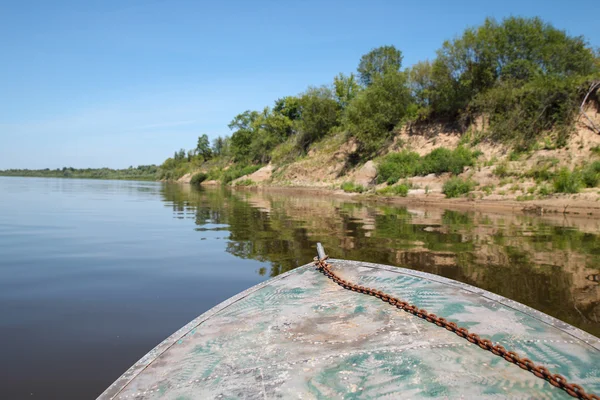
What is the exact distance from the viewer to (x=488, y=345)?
2311 millimetres

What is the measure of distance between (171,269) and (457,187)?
16.2 metres

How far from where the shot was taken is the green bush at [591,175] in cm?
1516

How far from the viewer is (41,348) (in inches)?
132

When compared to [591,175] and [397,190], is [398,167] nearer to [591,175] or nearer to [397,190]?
[397,190]

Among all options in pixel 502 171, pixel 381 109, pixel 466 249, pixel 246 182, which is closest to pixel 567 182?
pixel 502 171

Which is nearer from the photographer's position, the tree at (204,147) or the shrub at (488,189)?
the shrub at (488,189)

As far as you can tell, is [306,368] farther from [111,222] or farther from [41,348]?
[111,222]

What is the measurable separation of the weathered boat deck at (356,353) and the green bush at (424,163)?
19189 millimetres

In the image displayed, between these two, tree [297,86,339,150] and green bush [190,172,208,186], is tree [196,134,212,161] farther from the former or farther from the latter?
tree [297,86,339,150]

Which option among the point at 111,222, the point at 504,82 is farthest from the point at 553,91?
the point at 111,222

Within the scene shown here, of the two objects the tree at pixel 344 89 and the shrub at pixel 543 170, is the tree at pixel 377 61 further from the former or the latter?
the shrub at pixel 543 170

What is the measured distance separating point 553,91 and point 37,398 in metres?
24.4

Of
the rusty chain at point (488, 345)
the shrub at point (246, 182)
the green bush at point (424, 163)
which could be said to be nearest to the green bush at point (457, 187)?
the green bush at point (424, 163)

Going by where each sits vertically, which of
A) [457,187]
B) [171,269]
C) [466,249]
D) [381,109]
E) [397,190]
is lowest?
[171,269]
